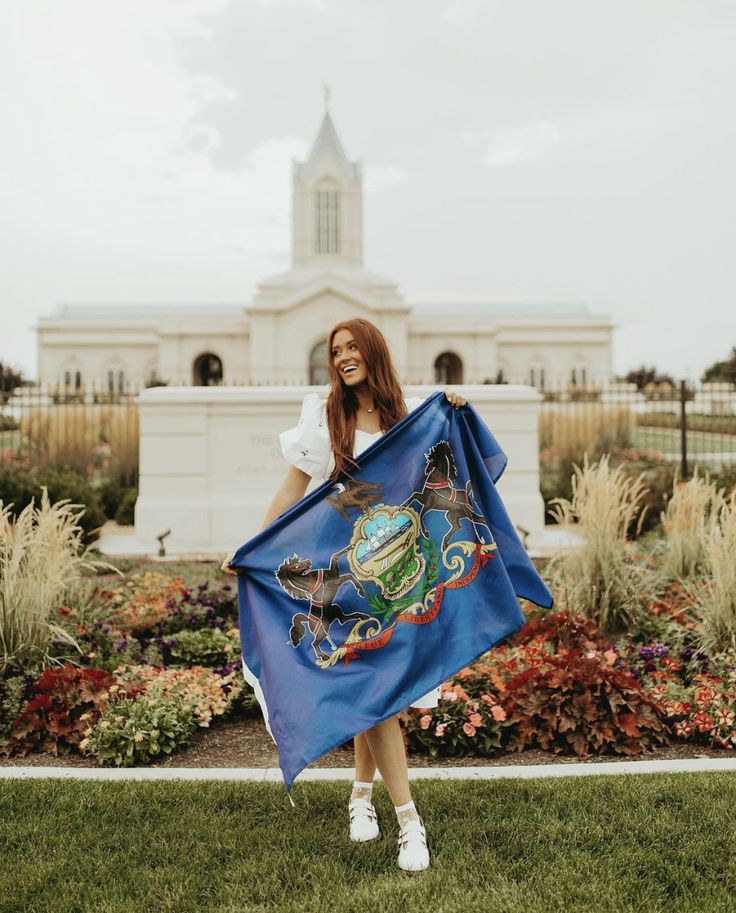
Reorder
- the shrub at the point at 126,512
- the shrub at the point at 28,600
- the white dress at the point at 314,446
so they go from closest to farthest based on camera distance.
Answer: the white dress at the point at 314,446
the shrub at the point at 28,600
the shrub at the point at 126,512

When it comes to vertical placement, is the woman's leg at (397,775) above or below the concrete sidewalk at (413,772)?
above

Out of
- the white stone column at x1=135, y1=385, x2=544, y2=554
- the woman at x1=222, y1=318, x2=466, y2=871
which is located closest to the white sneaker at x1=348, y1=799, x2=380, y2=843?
the woman at x1=222, y1=318, x2=466, y2=871

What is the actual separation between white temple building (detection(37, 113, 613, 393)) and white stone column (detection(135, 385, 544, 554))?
109ft

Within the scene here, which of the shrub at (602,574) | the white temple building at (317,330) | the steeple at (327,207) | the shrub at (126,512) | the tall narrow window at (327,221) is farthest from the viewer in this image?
the tall narrow window at (327,221)

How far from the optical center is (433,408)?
3.01m

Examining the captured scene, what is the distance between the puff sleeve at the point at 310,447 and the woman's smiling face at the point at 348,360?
137 mm

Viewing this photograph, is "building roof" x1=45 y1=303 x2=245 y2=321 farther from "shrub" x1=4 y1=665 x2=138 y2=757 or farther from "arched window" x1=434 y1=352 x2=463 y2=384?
"shrub" x1=4 y1=665 x2=138 y2=757

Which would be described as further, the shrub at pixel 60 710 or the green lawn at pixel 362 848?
the shrub at pixel 60 710

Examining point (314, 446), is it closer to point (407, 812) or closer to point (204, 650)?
point (407, 812)

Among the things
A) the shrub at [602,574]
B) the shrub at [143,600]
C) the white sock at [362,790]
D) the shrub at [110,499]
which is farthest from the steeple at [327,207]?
the white sock at [362,790]

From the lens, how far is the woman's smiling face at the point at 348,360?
118 inches

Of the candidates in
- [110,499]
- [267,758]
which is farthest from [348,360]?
[110,499]

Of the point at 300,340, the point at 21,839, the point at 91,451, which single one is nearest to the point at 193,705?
the point at 21,839

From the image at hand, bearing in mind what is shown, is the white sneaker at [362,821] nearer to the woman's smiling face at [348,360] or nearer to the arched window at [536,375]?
the woman's smiling face at [348,360]
